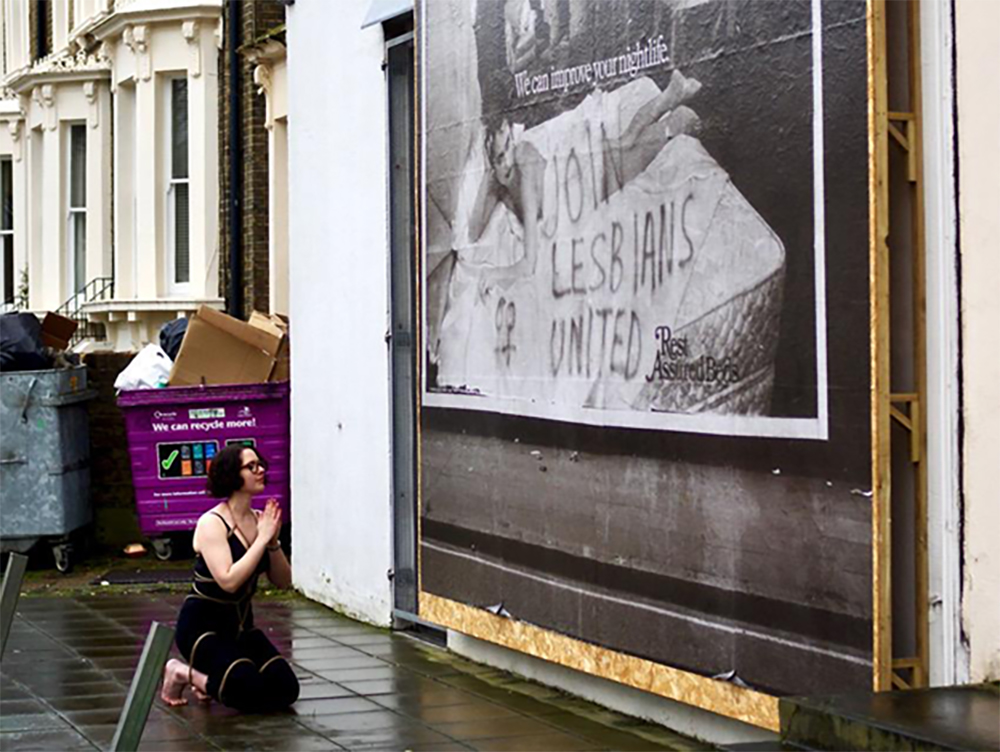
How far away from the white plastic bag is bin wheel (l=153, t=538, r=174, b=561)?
1290 mm

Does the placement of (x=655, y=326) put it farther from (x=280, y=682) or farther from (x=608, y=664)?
(x=280, y=682)

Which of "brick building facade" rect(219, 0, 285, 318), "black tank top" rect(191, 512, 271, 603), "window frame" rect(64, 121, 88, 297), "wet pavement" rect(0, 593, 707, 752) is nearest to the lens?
"wet pavement" rect(0, 593, 707, 752)

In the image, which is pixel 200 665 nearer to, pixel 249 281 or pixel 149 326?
pixel 249 281

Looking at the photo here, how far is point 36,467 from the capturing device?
15102 mm

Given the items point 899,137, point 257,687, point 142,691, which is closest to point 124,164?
point 257,687

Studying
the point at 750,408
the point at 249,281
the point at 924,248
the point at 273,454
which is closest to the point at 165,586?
the point at 273,454

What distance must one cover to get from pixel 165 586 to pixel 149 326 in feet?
26.9

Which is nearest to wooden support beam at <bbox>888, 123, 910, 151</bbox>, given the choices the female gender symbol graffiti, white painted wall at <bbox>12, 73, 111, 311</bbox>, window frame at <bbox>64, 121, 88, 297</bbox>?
the female gender symbol graffiti

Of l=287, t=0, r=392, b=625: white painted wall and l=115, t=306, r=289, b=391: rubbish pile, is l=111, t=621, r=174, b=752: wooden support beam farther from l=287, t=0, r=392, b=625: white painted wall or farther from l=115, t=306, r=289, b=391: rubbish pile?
l=115, t=306, r=289, b=391: rubbish pile

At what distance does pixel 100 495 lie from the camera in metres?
Result: 16.4

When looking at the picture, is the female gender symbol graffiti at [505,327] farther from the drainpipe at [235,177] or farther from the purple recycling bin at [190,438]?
the drainpipe at [235,177]

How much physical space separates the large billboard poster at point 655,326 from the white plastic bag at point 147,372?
5.13 metres

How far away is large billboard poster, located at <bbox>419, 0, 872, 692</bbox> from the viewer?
22.7 ft

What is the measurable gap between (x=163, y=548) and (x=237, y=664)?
656 cm
